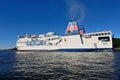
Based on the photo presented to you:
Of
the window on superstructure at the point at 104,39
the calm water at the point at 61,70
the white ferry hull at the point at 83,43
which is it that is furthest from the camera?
the window on superstructure at the point at 104,39

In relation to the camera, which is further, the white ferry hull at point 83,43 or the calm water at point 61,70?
the white ferry hull at point 83,43

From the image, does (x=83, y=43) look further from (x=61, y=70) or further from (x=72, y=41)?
(x=61, y=70)

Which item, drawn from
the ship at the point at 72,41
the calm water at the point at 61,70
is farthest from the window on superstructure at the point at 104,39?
the calm water at the point at 61,70

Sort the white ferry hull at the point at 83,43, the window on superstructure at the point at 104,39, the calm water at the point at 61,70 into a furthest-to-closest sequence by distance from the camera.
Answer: the window on superstructure at the point at 104,39
the white ferry hull at the point at 83,43
the calm water at the point at 61,70

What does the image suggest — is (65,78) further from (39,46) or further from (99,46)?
(39,46)

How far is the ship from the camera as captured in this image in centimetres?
8314

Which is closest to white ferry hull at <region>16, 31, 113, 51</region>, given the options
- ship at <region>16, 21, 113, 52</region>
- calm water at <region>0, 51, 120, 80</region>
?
ship at <region>16, 21, 113, 52</region>

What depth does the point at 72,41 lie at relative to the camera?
90.8 m

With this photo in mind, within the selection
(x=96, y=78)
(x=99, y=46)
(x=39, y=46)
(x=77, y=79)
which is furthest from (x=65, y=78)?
(x=39, y=46)

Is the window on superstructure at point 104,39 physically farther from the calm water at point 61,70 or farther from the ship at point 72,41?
the calm water at point 61,70

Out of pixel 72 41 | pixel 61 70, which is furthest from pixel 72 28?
pixel 61 70

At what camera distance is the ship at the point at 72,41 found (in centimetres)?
8314

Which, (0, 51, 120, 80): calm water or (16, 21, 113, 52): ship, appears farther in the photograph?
(16, 21, 113, 52): ship

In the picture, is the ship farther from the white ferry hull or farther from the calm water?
the calm water
